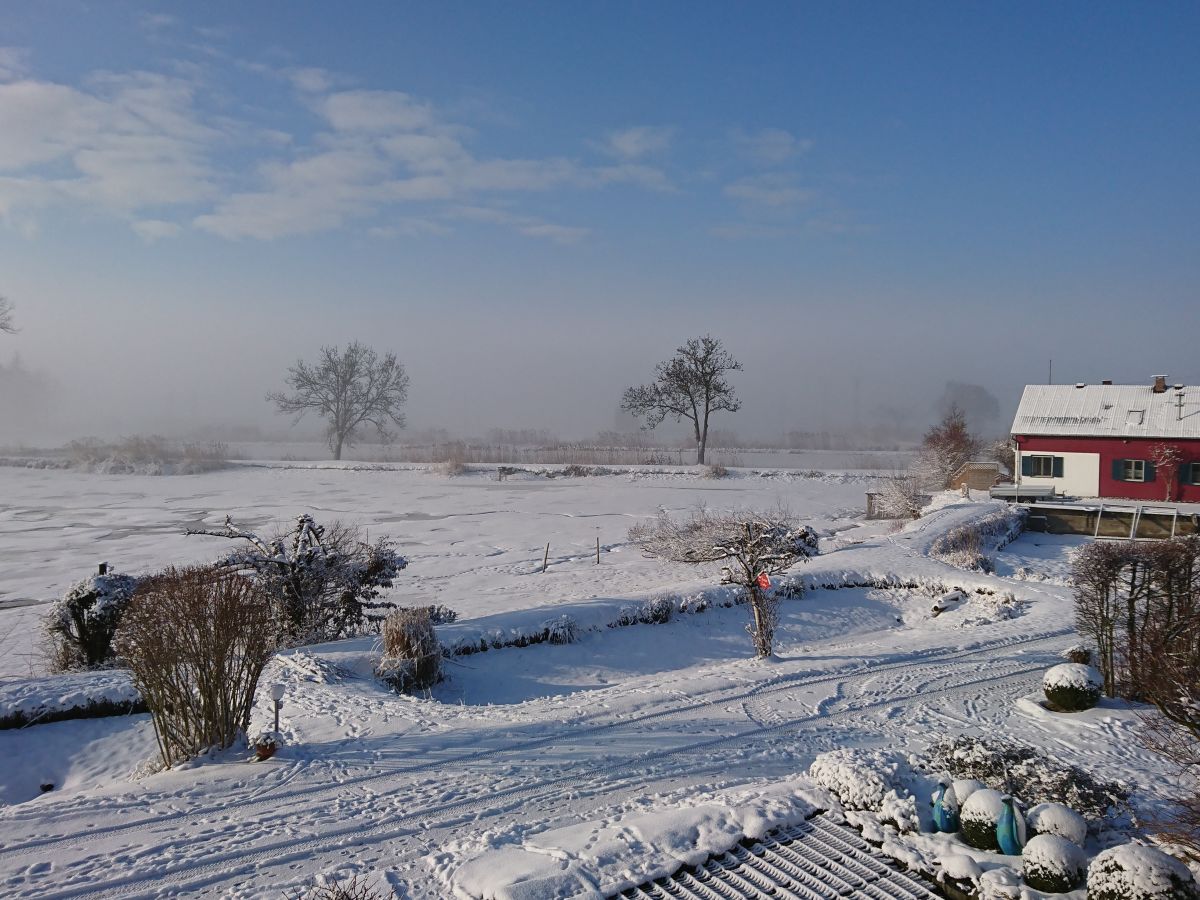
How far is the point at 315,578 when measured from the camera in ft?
41.4

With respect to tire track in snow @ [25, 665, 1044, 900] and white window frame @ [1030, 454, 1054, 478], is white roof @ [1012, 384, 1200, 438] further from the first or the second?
tire track in snow @ [25, 665, 1044, 900]

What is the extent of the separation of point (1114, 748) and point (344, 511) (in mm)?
26575

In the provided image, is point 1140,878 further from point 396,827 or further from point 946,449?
point 946,449

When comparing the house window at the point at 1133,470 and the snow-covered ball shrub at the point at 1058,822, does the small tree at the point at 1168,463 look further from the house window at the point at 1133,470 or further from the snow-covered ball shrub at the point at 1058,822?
the snow-covered ball shrub at the point at 1058,822

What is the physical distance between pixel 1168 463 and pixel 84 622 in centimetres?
3287

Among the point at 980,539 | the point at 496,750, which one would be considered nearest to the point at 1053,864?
the point at 496,750

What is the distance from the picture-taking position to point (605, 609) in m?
14.0

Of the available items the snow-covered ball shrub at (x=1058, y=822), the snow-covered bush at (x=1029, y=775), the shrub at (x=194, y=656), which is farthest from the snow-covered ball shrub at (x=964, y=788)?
the shrub at (x=194, y=656)

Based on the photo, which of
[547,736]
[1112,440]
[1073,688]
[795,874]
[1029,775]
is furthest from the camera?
[1112,440]

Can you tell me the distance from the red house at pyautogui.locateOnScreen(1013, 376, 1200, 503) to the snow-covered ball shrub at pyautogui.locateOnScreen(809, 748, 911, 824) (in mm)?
27688

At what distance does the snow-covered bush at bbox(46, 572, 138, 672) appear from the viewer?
35.9 feet

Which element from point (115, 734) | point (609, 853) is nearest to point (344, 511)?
point (115, 734)

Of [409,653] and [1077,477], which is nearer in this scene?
[409,653]

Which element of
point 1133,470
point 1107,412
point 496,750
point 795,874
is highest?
point 1107,412
